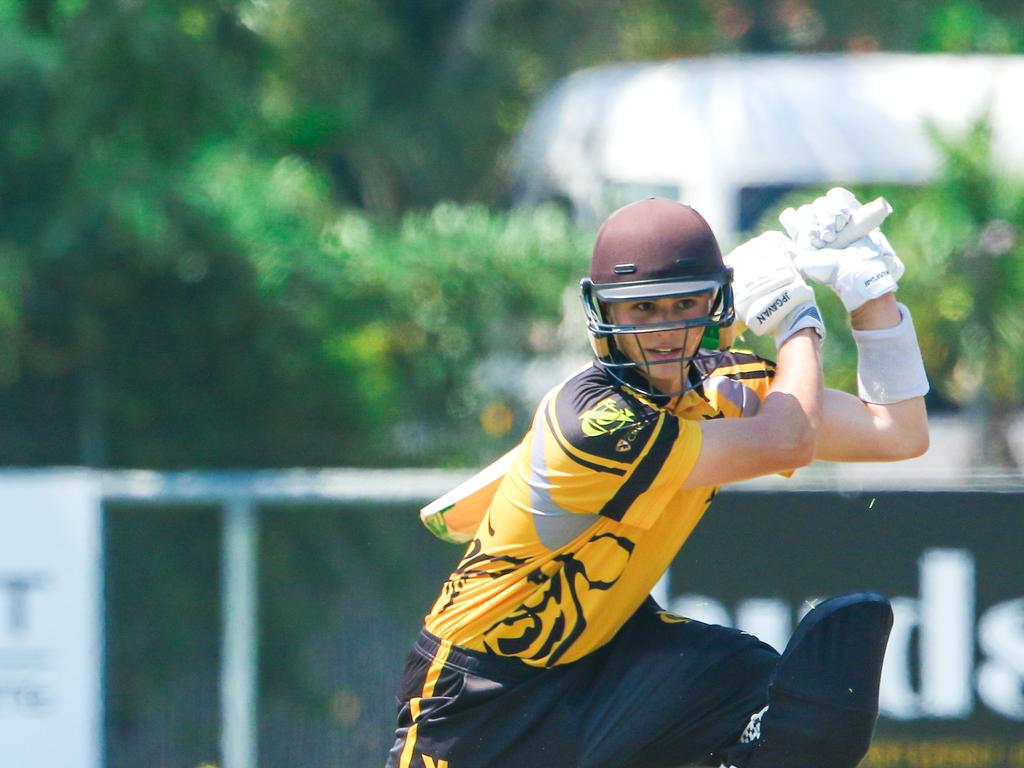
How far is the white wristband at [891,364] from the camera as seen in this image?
3.69m

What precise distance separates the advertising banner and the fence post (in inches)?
59.5

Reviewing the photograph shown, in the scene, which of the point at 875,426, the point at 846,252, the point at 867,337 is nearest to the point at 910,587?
the point at 875,426

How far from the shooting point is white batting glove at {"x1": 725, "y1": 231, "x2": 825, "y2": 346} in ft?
11.6

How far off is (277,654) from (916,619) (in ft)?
7.40

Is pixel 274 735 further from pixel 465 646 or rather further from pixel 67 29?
pixel 67 29

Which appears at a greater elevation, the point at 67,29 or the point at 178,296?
the point at 67,29

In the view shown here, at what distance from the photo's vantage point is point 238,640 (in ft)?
19.7

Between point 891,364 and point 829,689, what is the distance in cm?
77

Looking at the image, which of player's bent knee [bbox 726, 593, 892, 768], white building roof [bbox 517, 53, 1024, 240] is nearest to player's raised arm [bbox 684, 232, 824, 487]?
player's bent knee [bbox 726, 593, 892, 768]

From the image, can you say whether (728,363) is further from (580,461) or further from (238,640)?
(238,640)

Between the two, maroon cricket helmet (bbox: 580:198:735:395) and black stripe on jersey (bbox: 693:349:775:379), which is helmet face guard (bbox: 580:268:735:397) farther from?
black stripe on jersey (bbox: 693:349:775:379)

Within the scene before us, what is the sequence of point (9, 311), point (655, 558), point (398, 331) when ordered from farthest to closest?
point (398, 331)
point (9, 311)
point (655, 558)

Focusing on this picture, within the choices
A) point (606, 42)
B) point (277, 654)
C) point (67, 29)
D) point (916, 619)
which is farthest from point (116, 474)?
point (606, 42)

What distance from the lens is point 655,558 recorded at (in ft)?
11.4
